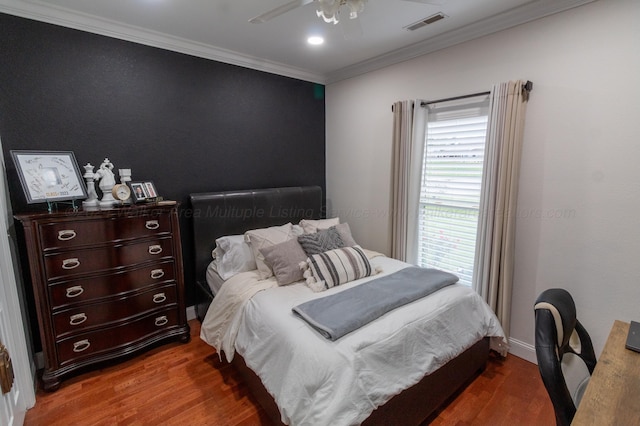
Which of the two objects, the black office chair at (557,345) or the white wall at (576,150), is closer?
→ the black office chair at (557,345)

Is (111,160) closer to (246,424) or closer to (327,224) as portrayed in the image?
(327,224)

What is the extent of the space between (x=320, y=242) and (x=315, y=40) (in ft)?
5.95

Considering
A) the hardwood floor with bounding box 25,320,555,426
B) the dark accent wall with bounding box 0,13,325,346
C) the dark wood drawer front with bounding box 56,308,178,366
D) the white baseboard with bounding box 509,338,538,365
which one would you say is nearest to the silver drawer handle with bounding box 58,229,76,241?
the dark accent wall with bounding box 0,13,325,346

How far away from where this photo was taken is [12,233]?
2131 mm

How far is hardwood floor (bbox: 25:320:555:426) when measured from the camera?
1890mm

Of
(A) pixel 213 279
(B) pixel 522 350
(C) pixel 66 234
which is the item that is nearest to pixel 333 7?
(C) pixel 66 234

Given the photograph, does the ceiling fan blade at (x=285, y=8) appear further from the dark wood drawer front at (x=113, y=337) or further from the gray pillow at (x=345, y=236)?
the dark wood drawer front at (x=113, y=337)

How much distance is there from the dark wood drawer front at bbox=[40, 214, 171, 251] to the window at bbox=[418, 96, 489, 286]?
240 cm

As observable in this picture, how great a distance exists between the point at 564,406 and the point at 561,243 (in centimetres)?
150

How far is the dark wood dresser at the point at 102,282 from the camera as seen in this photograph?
203cm

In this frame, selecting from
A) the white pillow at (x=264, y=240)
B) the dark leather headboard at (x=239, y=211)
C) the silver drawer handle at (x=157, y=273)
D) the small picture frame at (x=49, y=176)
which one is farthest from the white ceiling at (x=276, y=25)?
the silver drawer handle at (x=157, y=273)

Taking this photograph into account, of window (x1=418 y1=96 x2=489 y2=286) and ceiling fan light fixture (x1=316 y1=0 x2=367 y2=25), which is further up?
ceiling fan light fixture (x1=316 y1=0 x2=367 y2=25)

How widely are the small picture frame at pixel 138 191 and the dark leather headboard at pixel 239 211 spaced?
0.41 m

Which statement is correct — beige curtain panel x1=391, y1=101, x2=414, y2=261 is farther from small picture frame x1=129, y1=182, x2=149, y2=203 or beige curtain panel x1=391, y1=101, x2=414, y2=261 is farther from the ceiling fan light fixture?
small picture frame x1=129, y1=182, x2=149, y2=203
